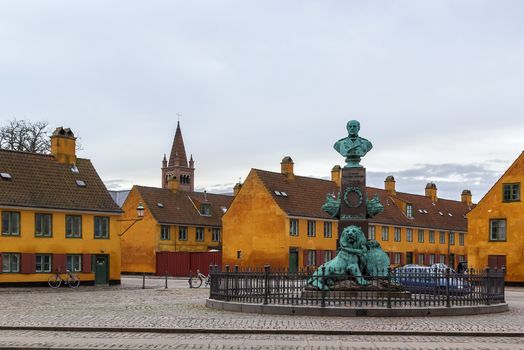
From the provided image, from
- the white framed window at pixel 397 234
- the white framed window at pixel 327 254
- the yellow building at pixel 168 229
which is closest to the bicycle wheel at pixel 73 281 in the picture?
the yellow building at pixel 168 229

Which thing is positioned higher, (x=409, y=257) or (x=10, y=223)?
(x=10, y=223)

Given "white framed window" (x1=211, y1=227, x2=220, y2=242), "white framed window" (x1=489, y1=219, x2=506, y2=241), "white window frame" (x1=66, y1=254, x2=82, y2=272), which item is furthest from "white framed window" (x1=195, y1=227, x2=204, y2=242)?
"white framed window" (x1=489, y1=219, x2=506, y2=241)

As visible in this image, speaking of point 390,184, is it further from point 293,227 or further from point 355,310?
point 355,310

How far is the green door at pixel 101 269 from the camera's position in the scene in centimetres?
4722

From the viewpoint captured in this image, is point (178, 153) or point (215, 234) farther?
point (178, 153)

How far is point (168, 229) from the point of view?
2766 inches

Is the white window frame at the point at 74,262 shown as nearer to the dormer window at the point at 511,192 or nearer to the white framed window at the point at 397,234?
the dormer window at the point at 511,192

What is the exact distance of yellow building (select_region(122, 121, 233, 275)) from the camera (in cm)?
6844

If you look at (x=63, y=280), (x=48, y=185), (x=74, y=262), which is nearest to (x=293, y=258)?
(x=74, y=262)

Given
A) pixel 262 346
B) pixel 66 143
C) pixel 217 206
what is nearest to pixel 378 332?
pixel 262 346

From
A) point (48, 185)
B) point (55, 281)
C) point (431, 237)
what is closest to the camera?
point (55, 281)

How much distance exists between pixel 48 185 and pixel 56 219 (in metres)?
2.21

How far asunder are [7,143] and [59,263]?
19.4 m

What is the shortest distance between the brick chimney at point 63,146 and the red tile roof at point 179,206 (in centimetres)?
1974
